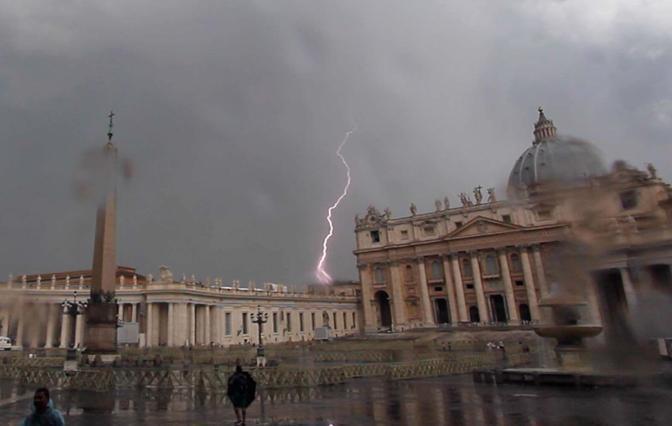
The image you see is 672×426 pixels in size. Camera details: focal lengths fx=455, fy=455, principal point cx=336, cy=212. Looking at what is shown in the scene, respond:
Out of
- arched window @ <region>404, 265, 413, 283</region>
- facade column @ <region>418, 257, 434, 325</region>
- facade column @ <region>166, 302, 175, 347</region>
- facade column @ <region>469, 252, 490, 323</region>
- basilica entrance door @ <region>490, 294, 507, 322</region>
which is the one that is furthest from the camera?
arched window @ <region>404, 265, 413, 283</region>

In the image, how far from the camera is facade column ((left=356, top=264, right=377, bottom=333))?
227ft

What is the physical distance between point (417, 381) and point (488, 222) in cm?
4758

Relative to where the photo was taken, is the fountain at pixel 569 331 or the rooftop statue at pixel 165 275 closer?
the fountain at pixel 569 331

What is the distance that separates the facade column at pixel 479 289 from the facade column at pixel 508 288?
2950mm

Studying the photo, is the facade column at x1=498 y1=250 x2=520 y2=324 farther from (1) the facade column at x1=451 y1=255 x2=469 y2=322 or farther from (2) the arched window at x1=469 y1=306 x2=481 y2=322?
(1) the facade column at x1=451 y1=255 x2=469 y2=322

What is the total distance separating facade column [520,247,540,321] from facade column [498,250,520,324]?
6.20 feet

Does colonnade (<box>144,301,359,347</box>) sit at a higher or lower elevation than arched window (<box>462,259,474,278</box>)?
lower

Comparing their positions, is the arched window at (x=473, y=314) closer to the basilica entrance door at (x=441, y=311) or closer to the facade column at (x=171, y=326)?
the basilica entrance door at (x=441, y=311)

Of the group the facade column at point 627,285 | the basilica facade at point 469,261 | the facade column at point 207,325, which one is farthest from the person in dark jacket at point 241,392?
the facade column at point 207,325

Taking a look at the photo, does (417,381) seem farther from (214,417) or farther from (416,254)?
(416,254)

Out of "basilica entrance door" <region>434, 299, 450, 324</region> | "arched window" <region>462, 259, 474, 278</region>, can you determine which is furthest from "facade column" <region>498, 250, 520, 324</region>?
"basilica entrance door" <region>434, 299, 450, 324</region>

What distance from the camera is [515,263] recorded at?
202 feet

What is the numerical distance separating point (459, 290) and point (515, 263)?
327 inches

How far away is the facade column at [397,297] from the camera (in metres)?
66.6
